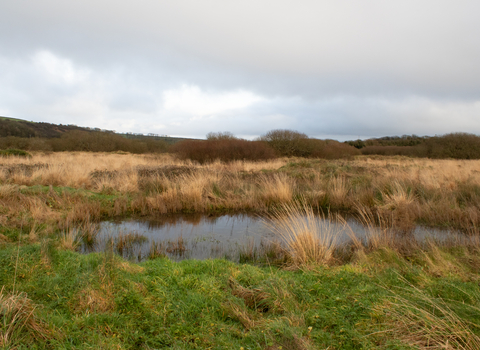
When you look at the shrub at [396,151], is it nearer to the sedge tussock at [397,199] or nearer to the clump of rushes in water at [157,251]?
the sedge tussock at [397,199]

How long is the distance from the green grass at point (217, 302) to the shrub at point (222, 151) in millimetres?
14790

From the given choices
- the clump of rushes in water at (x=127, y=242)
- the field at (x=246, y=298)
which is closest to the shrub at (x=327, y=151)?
the field at (x=246, y=298)

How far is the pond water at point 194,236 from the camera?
185 inches

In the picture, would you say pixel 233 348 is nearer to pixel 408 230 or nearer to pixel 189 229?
pixel 189 229

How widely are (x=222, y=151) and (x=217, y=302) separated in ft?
52.6

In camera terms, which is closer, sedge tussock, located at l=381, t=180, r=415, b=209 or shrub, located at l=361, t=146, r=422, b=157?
sedge tussock, located at l=381, t=180, r=415, b=209

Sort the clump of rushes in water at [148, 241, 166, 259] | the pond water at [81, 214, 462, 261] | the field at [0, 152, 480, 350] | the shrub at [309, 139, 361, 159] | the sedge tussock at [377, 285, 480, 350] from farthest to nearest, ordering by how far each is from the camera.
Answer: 1. the shrub at [309, 139, 361, 159]
2. the pond water at [81, 214, 462, 261]
3. the clump of rushes in water at [148, 241, 166, 259]
4. the field at [0, 152, 480, 350]
5. the sedge tussock at [377, 285, 480, 350]

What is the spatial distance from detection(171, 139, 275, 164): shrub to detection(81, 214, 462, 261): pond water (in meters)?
11.1

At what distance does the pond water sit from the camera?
4.71 metres

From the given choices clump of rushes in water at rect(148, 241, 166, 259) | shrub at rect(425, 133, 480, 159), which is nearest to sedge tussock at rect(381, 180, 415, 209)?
clump of rushes in water at rect(148, 241, 166, 259)

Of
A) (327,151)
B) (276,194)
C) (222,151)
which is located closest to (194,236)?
(276,194)

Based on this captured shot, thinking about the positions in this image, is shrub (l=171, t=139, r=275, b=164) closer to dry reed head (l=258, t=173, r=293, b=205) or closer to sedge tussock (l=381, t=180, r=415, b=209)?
dry reed head (l=258, t=173, r=293, b=205)

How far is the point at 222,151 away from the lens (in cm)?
1845

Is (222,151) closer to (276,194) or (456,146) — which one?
(276,194)
